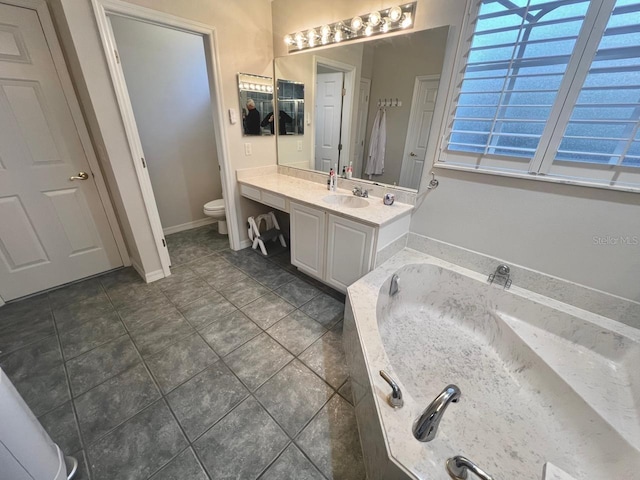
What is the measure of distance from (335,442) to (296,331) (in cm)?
77

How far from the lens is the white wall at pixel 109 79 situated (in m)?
1.70

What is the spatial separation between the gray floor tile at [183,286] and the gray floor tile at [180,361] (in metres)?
0.49

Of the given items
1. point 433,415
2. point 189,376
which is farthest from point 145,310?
point 433,415

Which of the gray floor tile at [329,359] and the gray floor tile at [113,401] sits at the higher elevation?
the gray floor tile at [329,359]

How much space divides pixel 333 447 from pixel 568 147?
1.98 m

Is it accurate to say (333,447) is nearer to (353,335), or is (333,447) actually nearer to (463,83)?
(353,335)

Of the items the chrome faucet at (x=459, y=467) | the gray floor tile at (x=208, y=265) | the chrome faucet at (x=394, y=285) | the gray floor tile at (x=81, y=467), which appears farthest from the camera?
the gray floor tile at (x=208, y=265)

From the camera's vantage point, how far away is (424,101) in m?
1.78

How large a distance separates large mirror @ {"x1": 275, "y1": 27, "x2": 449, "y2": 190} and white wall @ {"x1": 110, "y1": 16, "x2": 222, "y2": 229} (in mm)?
1296

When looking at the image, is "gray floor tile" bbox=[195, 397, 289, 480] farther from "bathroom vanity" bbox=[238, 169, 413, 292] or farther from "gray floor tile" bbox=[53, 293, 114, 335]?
"gray floor tile" bbox=[53, 293, 114, 335]

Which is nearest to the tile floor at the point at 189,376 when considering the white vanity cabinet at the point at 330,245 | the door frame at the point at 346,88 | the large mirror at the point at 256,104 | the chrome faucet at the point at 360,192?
Result: the white vanity cabinet at the point at 330,245

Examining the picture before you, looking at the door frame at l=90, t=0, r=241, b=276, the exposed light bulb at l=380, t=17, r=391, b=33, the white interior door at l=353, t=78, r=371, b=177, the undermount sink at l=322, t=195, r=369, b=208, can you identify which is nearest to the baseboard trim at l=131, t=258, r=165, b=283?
the door frame at l=90, t=0, r=241, b=276

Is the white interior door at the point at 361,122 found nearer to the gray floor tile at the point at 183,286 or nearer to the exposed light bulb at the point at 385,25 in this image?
the exposed light bulb at the point at 385,25

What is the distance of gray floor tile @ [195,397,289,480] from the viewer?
1.14 m
